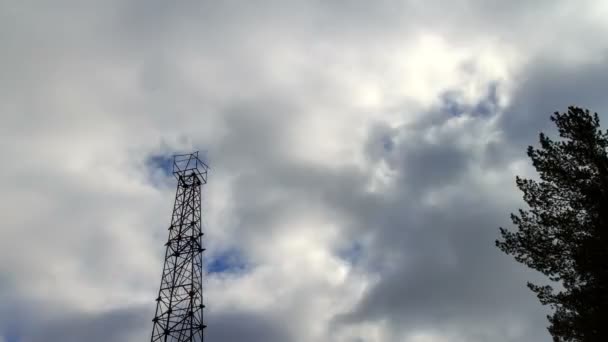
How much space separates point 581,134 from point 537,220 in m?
4.11

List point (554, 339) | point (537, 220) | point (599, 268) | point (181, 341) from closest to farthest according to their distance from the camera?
point (599, 268) < point (537, 220) < point (554, 339) < point (181, 341)

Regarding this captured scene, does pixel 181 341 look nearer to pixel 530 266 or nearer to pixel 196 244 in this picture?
pixel 196 244

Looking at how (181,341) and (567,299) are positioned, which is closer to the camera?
(567,299)

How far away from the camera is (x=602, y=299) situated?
17.2 metres

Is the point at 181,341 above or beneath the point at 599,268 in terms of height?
above

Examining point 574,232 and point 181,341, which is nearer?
point 574,232

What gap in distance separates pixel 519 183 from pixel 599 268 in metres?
4.91

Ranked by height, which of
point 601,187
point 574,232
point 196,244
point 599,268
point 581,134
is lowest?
point 599,268

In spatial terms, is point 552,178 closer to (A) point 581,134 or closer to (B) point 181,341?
(A) point 581,134

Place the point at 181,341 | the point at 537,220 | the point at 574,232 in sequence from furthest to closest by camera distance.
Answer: the point at 181,341 < the point at 537,220 < the point at 574,232

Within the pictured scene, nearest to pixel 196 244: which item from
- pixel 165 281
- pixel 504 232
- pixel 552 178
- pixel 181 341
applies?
pixel 165 281

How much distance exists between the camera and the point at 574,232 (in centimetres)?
1852

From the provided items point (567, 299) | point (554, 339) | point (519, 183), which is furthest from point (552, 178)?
point (554, 339)

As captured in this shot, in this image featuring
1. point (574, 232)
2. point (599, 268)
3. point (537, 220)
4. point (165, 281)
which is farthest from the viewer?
point (165, 281)
